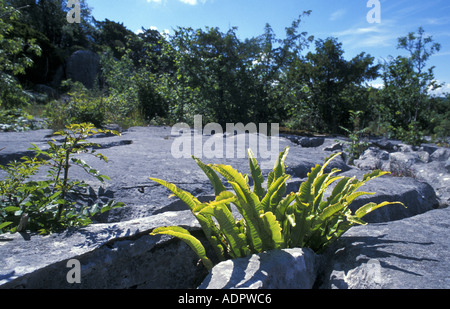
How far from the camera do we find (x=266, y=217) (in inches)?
50.1

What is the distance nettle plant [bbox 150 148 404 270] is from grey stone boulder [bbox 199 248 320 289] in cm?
11

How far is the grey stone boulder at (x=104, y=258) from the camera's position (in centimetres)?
124

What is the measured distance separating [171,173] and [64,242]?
1.27m

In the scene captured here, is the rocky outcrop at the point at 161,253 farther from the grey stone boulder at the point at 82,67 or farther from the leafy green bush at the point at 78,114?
the grey stone boulder at the point at 82,67

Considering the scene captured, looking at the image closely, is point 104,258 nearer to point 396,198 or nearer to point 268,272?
point 268,272

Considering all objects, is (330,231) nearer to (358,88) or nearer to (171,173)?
(171,173)

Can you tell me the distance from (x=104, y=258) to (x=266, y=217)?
2.47 feet

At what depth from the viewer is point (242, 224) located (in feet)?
5.08

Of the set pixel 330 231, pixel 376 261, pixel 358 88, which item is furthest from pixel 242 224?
pixel 358 88

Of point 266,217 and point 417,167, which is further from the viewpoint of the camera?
point 417,167

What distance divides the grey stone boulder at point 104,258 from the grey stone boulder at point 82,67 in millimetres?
22654

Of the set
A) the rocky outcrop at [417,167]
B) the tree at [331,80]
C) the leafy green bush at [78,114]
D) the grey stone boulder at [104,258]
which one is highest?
the tree at [331,80]

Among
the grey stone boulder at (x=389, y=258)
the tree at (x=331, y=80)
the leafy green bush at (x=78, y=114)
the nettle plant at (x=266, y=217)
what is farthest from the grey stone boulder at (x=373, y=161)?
the leafy green bush at (x=78, y=114)

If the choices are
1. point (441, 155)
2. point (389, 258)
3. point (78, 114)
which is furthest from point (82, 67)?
point (389, 258)
